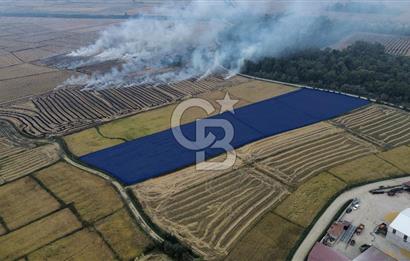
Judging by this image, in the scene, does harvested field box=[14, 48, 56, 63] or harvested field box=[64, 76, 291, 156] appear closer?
harvested field box=[64, 76, 291, 156]

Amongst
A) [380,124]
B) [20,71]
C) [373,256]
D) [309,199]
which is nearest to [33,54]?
[20,71]

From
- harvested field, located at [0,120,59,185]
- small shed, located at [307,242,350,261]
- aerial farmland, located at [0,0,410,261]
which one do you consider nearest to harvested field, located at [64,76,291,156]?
aerial farmland, located at [0,0,410,261]

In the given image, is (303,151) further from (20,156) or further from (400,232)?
(20,156)

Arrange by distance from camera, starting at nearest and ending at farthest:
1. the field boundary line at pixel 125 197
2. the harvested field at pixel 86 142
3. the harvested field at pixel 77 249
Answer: the harvested field at pixel 77 249 → the field boundary line at pixel 125 197 → the harvested field at pixel 86 142
